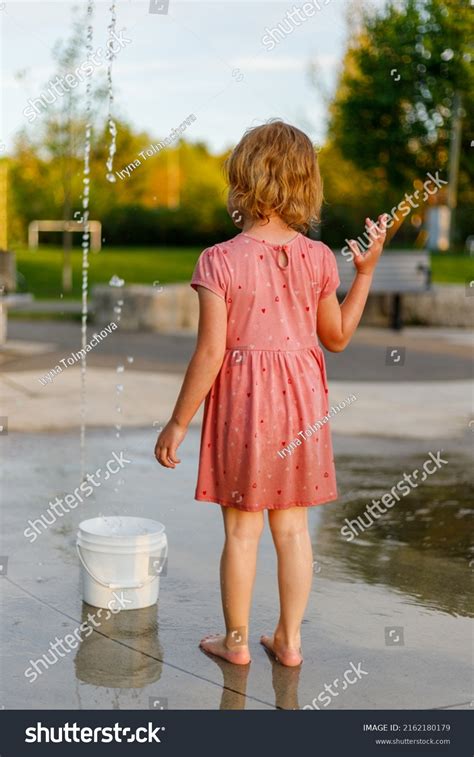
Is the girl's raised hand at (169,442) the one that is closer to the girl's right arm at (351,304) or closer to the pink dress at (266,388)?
the pink dress at (266,388)

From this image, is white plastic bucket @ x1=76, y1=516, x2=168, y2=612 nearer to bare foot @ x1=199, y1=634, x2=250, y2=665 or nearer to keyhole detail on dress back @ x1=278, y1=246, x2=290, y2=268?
bare foot @ x1=199, y1=634, x2=250, y2=665

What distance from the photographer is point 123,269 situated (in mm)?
24109

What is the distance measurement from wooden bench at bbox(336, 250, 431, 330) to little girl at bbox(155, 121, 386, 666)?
10.5 m

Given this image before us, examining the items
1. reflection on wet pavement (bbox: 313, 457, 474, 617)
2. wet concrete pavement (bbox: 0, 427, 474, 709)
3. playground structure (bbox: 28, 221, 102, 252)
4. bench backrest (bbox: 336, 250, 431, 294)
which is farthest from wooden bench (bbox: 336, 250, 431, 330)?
playground structure (bbox: 28, 221, 102, 252)

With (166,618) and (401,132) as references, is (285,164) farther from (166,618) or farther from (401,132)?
(401,132)

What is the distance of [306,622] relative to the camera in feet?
13.0

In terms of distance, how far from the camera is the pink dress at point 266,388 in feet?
11.2

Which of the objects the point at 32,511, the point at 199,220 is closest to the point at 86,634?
the point at 32,511

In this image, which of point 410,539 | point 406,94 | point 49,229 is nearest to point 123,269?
point 406,94

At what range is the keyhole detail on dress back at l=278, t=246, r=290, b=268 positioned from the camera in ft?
11.2

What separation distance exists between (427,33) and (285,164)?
18.9 metres

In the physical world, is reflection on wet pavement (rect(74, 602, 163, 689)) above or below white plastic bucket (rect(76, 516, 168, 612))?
below

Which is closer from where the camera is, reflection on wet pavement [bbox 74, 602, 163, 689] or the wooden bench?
reflection on wet pavement [bbox 74, 602, 163, 689]

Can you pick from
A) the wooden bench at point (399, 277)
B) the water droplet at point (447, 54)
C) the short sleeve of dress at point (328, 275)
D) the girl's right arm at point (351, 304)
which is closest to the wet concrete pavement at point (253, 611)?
the girl's right arm at point (351, 304)
